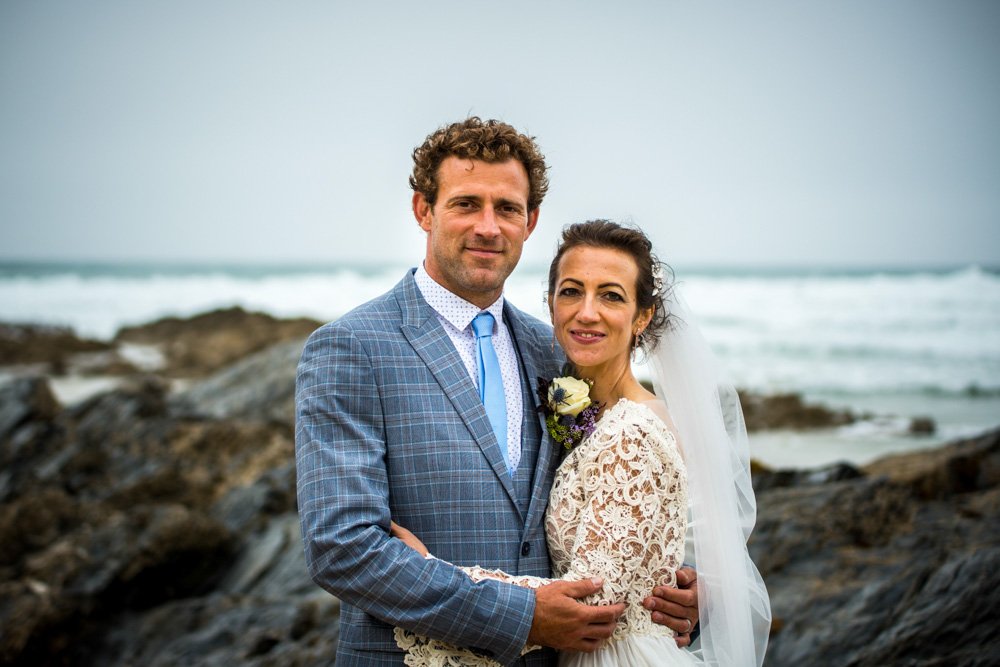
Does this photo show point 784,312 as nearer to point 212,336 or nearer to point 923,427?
point 923,427

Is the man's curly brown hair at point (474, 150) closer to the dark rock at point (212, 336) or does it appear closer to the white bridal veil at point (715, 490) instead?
the white bridal veil at point (715, 490)

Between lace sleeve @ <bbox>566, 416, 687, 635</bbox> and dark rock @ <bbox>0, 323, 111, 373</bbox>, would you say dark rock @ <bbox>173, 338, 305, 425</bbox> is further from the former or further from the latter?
dark rock @ <bbox>0, 323, 111, 373</bbox>

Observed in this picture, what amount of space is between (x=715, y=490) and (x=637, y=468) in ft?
1.53

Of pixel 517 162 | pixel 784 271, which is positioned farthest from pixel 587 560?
pixel 784 271

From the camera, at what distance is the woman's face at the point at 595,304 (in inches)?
122

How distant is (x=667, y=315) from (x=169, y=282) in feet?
173

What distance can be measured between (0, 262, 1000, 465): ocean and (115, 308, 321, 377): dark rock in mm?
6284

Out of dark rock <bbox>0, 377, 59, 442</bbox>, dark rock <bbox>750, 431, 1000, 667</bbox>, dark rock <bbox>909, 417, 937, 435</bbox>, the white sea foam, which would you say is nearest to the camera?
dark rock <bbox>750, 431, 1000, 667</bbox>

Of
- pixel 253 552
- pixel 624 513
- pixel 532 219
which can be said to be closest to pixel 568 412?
pixel 624 513

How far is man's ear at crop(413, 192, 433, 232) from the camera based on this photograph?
3.16 meters

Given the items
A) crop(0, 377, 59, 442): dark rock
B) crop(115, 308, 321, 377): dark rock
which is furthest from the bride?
crop(115, 308, 321, 377): dark rock

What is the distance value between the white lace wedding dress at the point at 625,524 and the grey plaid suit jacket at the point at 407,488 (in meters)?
0.11

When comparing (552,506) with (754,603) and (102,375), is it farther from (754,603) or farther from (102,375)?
(102,375)

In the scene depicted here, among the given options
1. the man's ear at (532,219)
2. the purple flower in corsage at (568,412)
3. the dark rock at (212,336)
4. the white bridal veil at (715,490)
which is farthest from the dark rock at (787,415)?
the purple flower in corsage at (568,412)
